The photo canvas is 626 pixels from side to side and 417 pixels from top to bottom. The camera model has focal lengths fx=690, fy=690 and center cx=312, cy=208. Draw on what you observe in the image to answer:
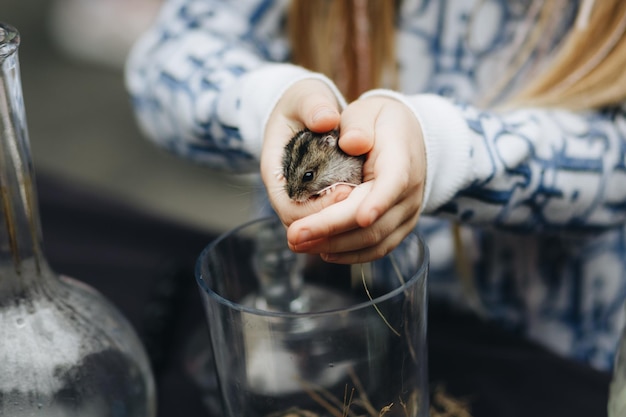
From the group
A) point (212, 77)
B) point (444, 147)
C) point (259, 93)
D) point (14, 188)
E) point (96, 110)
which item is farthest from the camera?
point (96, 110)

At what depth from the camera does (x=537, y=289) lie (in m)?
0.95

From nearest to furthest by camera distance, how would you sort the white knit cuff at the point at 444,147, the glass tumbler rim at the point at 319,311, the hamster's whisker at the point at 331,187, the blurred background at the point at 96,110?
the glass tumbler rim at the point at 319,311 < the hamster's whisker at the point at 331,187 < the white knit cuff at the point at 444,147 < the blurred background at the point at 96,110

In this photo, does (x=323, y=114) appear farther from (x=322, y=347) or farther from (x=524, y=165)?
(x=524, y=165)

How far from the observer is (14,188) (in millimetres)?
473

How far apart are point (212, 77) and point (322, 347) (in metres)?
0.52

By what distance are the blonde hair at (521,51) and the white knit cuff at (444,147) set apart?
0.21 meters

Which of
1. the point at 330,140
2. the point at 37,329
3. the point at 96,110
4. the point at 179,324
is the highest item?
the point at 330,140

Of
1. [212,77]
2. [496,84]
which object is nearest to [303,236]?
[212,77]

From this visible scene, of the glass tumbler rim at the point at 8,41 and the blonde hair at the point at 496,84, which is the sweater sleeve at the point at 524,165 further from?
the glass tumbler rim at the point at 8,41

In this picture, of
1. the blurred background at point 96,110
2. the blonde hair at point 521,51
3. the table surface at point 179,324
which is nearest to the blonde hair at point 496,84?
the blonde hair at point 521,51

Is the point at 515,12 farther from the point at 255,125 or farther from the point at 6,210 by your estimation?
the point at 6,210

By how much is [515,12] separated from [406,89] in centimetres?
18

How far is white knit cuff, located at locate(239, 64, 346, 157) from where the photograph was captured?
68 cm

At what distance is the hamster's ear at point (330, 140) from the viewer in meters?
0.48
